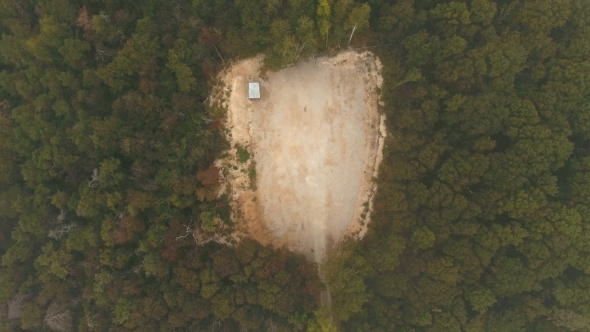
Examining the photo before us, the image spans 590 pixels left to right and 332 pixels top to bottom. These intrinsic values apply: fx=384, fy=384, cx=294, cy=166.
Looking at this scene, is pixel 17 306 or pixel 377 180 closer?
pixel 17 306

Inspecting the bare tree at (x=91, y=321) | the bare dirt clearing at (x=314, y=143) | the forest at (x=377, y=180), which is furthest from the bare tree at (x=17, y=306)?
the bare dirt clearing at (x=314, y=143)

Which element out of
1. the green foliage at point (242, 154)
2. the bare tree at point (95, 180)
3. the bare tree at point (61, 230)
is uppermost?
the green foliage at point (242, 154)

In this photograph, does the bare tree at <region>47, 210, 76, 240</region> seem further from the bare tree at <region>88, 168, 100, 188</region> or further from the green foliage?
the green foliage

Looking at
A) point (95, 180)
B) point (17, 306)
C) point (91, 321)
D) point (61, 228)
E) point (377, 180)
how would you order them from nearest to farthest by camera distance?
point (91, 321) → point (95, 180) → point (17, 306) → point (61, 228) → point (377, 180)

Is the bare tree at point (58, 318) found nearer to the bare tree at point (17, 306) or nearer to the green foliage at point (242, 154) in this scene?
the bare tree at point (17, 306)

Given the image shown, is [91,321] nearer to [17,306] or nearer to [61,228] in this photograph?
[17,306]

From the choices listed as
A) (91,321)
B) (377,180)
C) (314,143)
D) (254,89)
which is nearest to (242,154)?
(254,89)

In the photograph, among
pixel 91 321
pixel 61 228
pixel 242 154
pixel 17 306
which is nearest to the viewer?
pixel 91 321
